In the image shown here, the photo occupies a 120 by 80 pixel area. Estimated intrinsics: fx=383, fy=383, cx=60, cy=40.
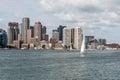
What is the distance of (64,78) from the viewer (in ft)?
248

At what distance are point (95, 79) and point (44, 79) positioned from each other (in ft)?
33.1

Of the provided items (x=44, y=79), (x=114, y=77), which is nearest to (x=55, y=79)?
(x=44, y=79)

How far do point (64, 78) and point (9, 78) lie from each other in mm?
11063

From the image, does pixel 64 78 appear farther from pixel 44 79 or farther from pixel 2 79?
pixel 2 79

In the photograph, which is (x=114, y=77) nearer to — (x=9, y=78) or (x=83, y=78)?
(x=83, y=78)

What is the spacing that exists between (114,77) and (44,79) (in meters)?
15.0

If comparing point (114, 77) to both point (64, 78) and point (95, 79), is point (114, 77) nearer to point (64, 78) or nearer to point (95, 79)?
point (95, 79)

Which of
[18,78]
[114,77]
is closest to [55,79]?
[18,78]

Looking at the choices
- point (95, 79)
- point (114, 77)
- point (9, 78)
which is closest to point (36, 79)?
point (9, 78)

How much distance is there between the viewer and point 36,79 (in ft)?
244

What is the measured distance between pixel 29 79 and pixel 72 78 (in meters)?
8.44

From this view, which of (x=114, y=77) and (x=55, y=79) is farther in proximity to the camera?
(x=114, y=77)

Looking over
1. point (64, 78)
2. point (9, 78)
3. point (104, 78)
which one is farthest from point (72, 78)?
point (9, 78)

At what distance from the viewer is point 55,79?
243 feet
